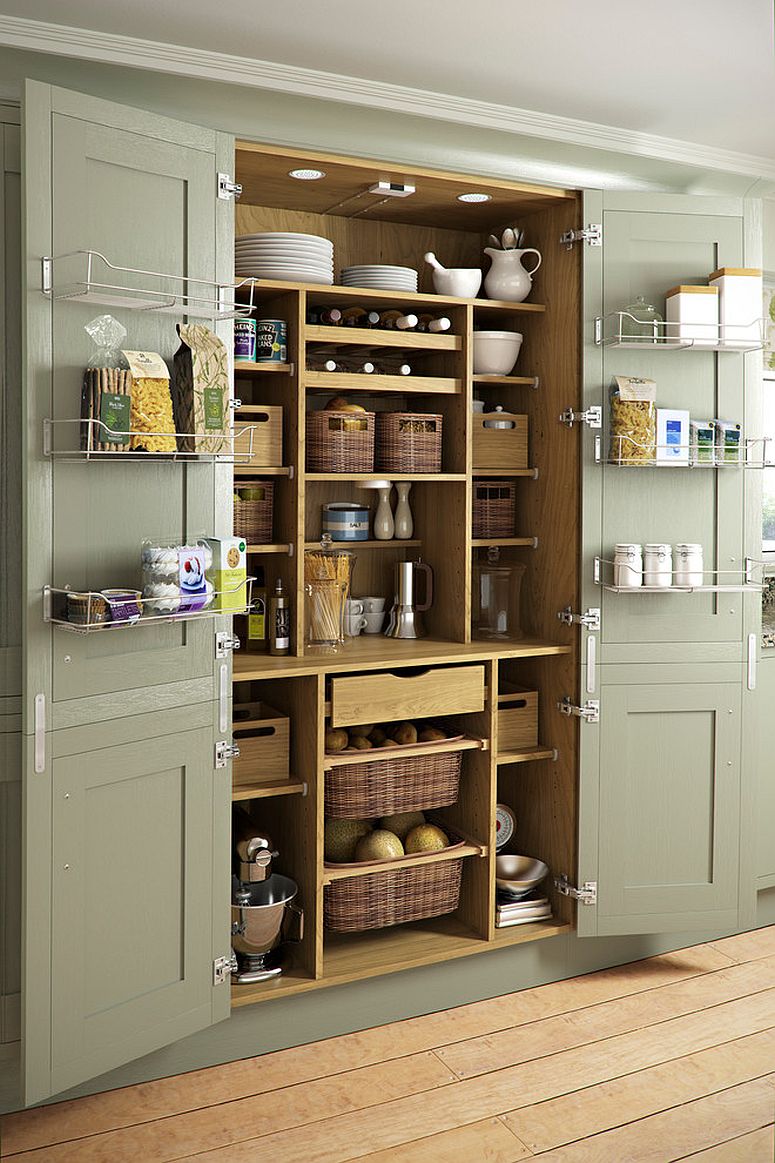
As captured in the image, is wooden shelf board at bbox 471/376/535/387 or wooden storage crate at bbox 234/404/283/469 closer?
wooden storage crate at bbox 234/404/283/469

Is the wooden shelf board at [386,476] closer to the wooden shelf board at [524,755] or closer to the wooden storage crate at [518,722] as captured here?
the wooden storage crate at [518,722]

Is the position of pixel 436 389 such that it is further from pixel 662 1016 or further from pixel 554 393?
pixel 662 1016

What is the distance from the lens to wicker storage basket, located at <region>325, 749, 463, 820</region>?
2.95m

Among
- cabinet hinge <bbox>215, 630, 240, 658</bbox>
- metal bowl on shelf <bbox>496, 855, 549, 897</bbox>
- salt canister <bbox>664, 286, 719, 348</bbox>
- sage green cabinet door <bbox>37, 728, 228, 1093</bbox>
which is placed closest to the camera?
sage green cabinet door <bbox>37, 728, 228, 1093</bbox>

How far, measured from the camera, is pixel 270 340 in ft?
9.55

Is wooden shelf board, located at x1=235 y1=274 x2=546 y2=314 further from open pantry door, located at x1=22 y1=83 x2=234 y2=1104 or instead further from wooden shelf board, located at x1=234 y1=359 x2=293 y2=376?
open pantry door, located at x1=22 y1=83 x2=234 y2=1104

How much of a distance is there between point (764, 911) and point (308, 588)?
1958 mm

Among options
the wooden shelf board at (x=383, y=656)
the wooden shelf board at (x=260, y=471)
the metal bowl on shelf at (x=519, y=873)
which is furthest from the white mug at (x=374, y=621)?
the metal bowl on shelf at (x=519, y=873)

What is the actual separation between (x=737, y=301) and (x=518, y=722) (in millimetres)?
1392


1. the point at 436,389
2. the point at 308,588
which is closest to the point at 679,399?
the point at 436,389

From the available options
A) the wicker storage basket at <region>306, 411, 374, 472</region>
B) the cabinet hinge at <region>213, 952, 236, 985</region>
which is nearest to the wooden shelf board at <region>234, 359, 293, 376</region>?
the wicker storage basket at <region>306, 411, 374, 472</region>

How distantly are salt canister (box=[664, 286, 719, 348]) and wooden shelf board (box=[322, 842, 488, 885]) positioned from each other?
1572mm

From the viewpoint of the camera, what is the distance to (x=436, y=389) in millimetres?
3166

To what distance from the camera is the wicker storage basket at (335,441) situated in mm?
3057
